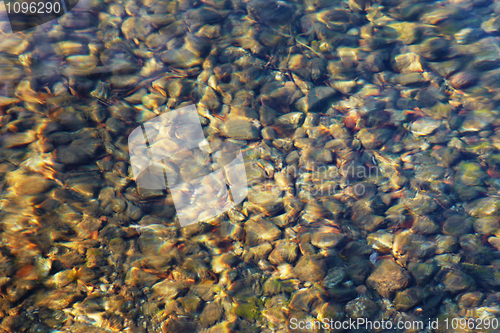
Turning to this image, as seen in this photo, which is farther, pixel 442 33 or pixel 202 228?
pixel 442 33

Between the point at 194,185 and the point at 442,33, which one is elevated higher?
the point at 442,33

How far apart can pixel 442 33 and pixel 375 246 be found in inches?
95.5

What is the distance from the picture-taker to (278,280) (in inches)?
79.8

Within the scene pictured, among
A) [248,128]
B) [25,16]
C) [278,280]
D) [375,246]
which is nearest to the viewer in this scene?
[278,280]

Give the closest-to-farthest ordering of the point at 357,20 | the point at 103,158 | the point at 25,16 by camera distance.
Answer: the point at 103,158, the point at 25,16, the point at 357,20

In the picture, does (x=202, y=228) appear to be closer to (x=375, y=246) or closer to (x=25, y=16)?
(x=375, y=246)

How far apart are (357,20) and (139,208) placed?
2.90 metres

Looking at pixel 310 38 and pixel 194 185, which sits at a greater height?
pixel 310 38

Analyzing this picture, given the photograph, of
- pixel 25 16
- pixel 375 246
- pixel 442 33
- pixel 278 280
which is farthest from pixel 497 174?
pixel 25 16

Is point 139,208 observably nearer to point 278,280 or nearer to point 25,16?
point 278,280

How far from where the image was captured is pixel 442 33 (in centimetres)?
326

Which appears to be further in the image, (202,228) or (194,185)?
(194,185)

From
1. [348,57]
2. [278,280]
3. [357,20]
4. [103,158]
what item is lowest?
[278,280]

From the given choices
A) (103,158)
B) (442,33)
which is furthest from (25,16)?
(442,33)
